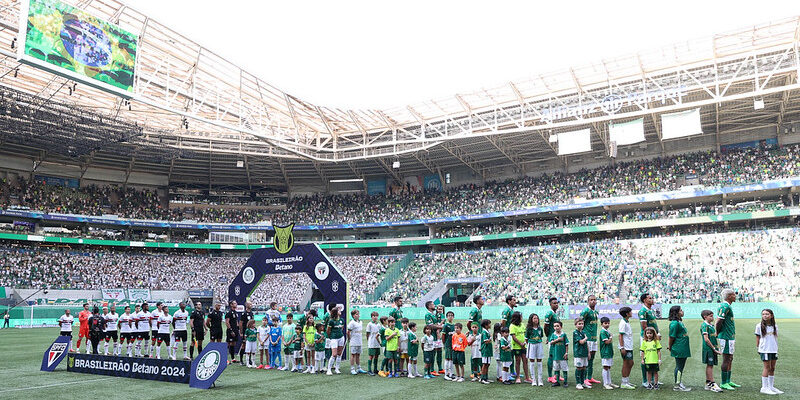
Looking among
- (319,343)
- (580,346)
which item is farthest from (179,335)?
(580,346)

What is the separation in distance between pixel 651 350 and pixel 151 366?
10840 millimetres

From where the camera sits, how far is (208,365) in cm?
1236

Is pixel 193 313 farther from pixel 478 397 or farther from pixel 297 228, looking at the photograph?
pixel 297 228

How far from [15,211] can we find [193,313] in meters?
42.4

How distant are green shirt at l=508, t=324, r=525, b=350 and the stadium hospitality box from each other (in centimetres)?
611

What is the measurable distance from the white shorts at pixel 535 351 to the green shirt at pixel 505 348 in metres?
0.42

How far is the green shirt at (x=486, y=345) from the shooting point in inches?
489

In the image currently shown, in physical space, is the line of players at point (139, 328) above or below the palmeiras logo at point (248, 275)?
below

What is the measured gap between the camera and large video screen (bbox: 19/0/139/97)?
24.2m

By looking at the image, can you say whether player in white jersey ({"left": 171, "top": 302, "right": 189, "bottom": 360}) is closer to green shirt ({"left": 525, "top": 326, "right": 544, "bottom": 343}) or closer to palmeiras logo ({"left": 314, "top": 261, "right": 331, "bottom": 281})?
palmeiras logo ({"left": 314, "top": 261, "right": 331, "bottom": 281})

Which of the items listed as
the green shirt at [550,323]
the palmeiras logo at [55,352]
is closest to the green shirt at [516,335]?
the green shirt at [550,323]

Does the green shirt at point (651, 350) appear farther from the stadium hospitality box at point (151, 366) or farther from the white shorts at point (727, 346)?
the stadium hospitality box at point (151, 366)

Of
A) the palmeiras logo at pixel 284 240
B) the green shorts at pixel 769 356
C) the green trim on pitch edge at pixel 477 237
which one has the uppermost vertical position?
the green trim on pitch edge at pixel 477 237

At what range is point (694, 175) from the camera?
44688 mm
